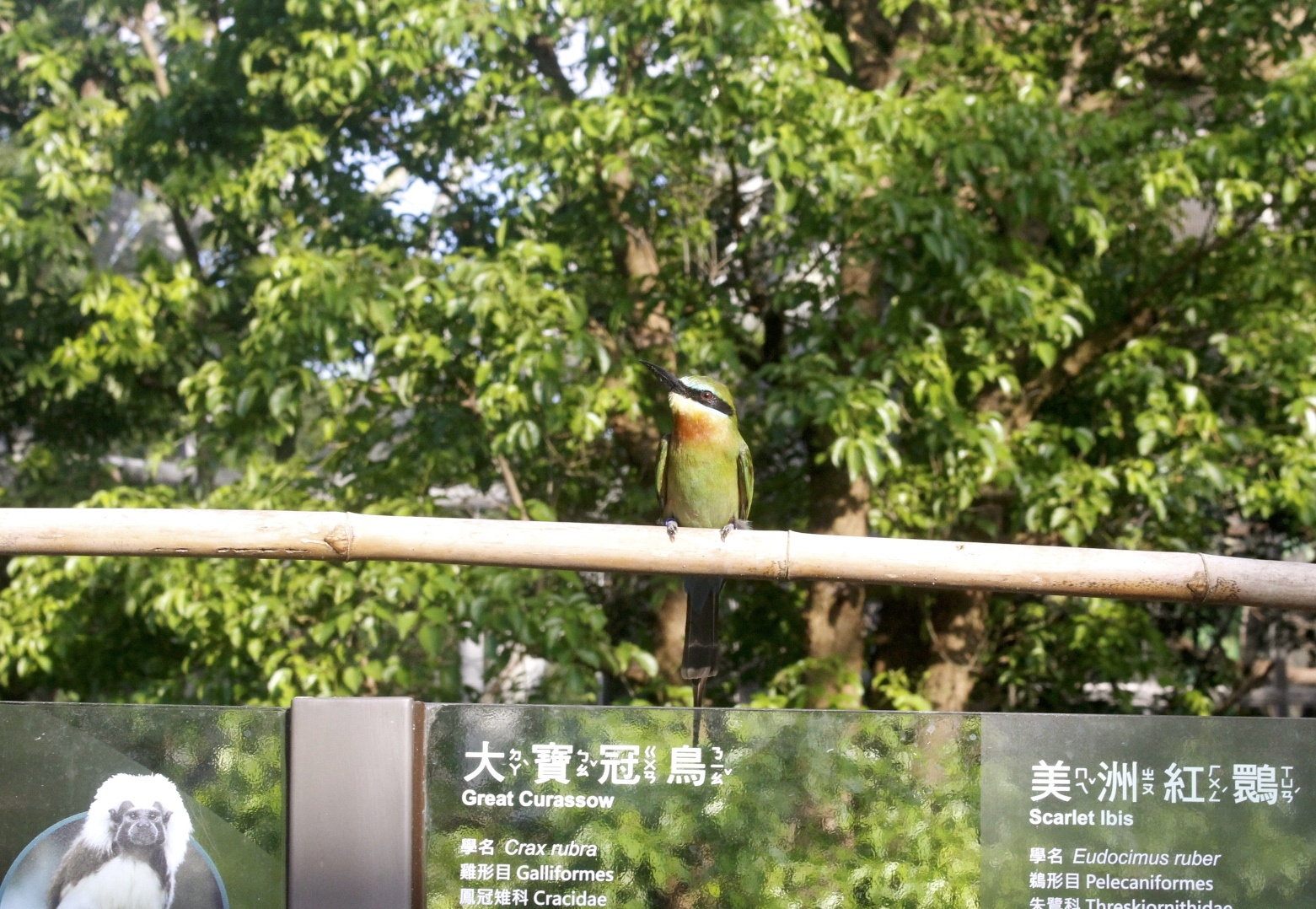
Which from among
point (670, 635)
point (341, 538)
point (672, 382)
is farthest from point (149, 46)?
point (341, 538)

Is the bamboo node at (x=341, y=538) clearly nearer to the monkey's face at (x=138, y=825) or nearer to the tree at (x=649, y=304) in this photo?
the monkey's face at (x=138, y=825)

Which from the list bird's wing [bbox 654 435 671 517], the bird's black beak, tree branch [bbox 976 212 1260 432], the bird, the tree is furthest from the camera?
tree branch [bbox 976 212 1260 432]

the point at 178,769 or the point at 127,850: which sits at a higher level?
the point at 178,769

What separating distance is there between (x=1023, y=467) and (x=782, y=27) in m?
1.57

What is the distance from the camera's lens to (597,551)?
1.86m

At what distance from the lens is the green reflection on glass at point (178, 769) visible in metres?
1.59

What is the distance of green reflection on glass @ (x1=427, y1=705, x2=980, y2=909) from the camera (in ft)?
5.22

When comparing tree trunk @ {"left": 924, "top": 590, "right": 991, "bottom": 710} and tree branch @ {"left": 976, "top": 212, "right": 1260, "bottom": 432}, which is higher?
tree branch @ {"left": 976, "top": 212, "right": 1260, "bottom": 432}

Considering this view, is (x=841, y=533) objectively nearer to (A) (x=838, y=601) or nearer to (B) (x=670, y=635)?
(A) (x=838, y=601)

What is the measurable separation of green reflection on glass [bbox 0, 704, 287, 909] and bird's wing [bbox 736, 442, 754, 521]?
1.50 metres

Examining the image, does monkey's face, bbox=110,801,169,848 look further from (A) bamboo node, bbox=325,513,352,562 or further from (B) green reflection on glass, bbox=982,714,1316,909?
(B) green reflection on glass, bbox=982,714,1316,909

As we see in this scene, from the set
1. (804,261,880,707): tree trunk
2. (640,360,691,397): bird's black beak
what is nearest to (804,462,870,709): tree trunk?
(804,261,880,707): tree trunk

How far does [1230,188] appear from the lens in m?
3.62

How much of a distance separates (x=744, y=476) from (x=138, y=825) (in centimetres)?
166
